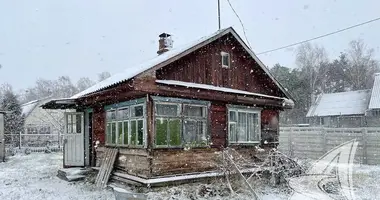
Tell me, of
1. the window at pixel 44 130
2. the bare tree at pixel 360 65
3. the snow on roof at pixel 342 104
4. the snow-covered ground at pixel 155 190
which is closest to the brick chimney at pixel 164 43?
the snow-covered ground at pixel 155 190

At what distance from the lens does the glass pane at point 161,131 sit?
9711mm

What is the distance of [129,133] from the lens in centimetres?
1053

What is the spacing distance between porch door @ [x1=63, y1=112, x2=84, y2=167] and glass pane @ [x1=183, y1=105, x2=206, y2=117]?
17.3 ft

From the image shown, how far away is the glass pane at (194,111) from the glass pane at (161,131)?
80cm

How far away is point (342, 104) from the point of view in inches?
1255

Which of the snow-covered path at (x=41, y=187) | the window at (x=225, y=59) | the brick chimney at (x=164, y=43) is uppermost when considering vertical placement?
the brick chimney at (x=164, y=43)

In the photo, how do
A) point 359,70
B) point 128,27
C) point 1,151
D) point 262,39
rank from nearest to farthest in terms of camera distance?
1. point 1,151
2. point 359,70
3. point 262,39
4. point 128,27

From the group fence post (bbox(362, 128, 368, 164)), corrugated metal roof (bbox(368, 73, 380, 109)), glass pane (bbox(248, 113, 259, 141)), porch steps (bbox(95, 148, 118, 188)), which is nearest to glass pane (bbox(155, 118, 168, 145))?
porch steps (bbox(95, 148, 118, 188))

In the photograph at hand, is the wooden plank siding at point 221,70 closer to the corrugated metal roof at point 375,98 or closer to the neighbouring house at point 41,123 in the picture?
the corrugated metal roof at point 375,98

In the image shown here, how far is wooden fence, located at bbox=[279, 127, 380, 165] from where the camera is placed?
619 inches

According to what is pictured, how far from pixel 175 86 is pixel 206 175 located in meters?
2.85

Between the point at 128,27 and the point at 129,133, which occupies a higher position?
the point at 128,27

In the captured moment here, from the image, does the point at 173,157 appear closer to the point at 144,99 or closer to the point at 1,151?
the point at 144,99

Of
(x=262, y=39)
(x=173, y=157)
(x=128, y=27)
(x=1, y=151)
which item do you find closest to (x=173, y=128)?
(x=173, y=157)
